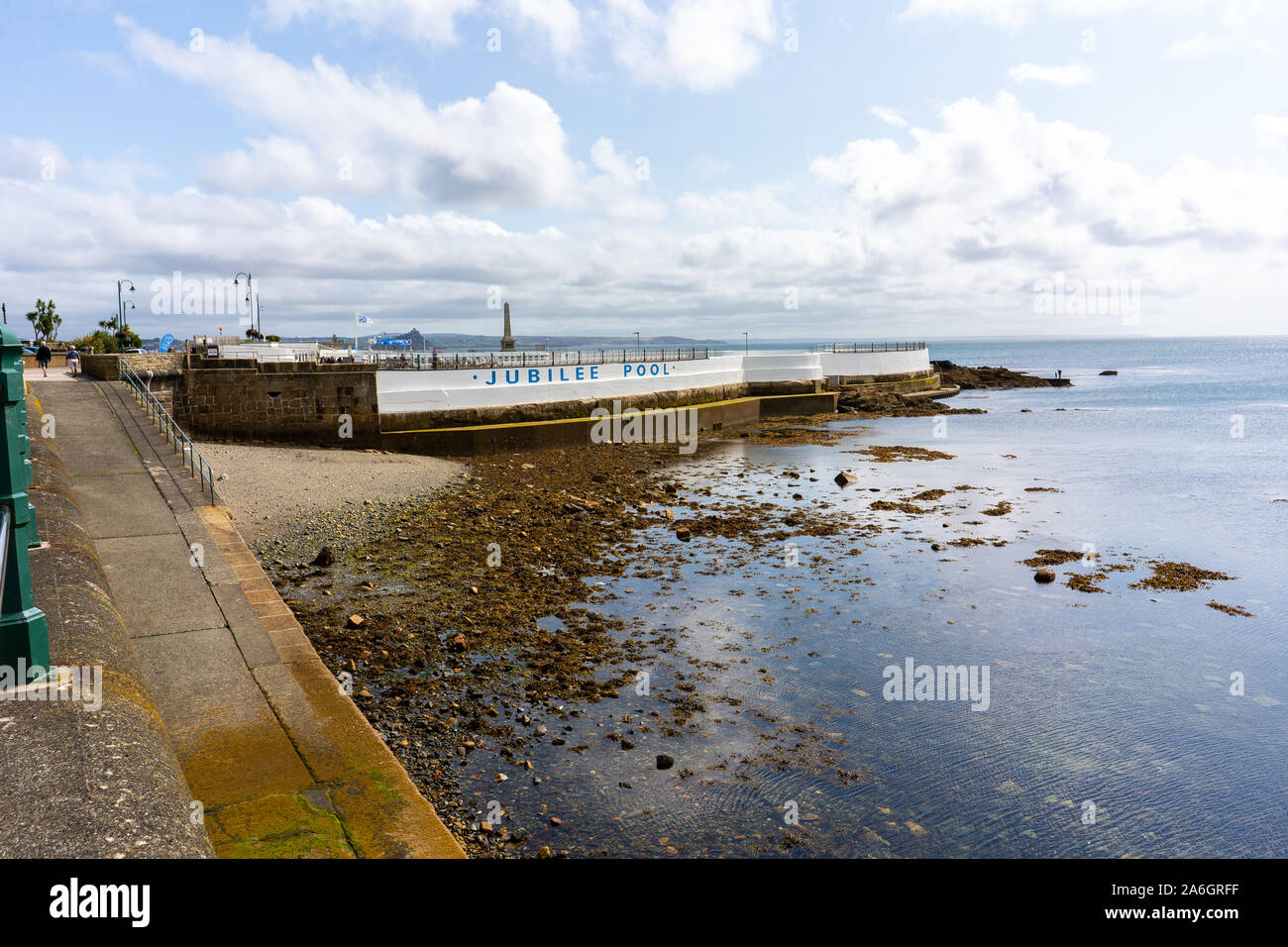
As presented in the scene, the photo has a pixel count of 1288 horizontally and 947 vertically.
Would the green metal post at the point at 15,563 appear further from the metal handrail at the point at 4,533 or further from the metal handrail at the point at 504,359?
the metal handrail at the point at 504,359

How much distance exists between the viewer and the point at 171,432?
16406 mm

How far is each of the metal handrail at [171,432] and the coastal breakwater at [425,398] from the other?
68.9 inches

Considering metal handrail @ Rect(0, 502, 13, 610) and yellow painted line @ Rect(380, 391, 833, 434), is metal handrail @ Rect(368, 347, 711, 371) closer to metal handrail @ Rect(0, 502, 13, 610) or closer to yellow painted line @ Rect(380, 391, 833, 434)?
yellow painted line @ Rect(380, 391, 833, 434)

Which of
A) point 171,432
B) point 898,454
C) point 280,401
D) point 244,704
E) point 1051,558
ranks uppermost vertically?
point 280,401

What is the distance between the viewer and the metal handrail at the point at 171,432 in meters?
13.7

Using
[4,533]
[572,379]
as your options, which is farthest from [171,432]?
[572,379]

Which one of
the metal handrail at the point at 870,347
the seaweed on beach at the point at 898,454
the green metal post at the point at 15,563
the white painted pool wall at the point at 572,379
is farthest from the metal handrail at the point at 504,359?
the green metal post at the point at 15,563

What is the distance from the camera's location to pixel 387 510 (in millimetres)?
18938

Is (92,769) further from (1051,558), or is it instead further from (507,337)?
(507,337)

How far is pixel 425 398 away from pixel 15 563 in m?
24.2

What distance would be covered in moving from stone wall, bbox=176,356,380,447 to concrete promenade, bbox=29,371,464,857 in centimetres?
1337

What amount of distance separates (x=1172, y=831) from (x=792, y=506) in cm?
1475

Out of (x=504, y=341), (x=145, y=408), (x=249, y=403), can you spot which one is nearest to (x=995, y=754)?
(x=145, y=408)
